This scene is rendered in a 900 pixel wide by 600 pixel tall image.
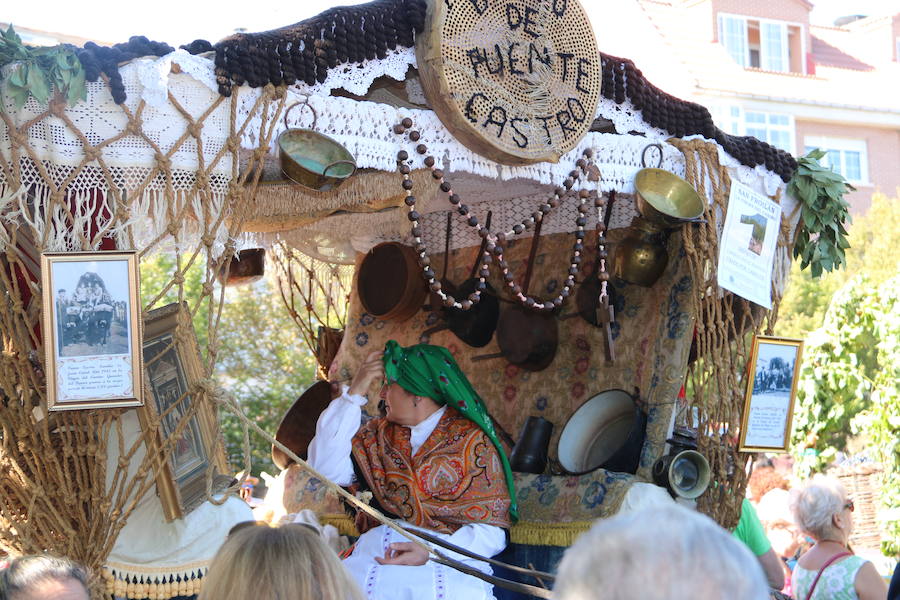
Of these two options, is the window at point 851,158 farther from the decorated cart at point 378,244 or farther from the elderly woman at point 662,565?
the elderly woman at point 662,565

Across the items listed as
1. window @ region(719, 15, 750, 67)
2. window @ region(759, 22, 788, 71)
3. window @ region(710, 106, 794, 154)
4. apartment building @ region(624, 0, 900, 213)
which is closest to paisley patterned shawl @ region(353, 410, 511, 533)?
apartment building @ region(624, 0, 900, 213)

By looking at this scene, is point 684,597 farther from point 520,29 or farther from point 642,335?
point 642,335

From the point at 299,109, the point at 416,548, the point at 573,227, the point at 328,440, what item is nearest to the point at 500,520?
the point at 416,548

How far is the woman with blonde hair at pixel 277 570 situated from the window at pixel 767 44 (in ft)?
77.6

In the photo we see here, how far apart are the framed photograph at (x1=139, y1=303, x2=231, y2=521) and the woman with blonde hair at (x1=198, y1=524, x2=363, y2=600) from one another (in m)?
1.06

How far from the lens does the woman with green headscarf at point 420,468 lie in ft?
12.6

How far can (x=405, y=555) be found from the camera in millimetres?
3820

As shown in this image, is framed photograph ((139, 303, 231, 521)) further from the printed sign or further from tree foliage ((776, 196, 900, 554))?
tree foliage ((776, 196, 900, 554))

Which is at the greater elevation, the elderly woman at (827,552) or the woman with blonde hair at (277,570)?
the woman with blonde hair at (277,570)

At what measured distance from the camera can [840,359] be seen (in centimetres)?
830

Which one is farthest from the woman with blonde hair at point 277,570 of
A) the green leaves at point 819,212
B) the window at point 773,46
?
the window at point 773,46

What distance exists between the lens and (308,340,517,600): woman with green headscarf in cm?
383

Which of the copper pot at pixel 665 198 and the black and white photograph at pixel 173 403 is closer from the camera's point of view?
the black and white photograph at pixel 173 403

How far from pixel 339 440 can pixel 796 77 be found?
21.6m
